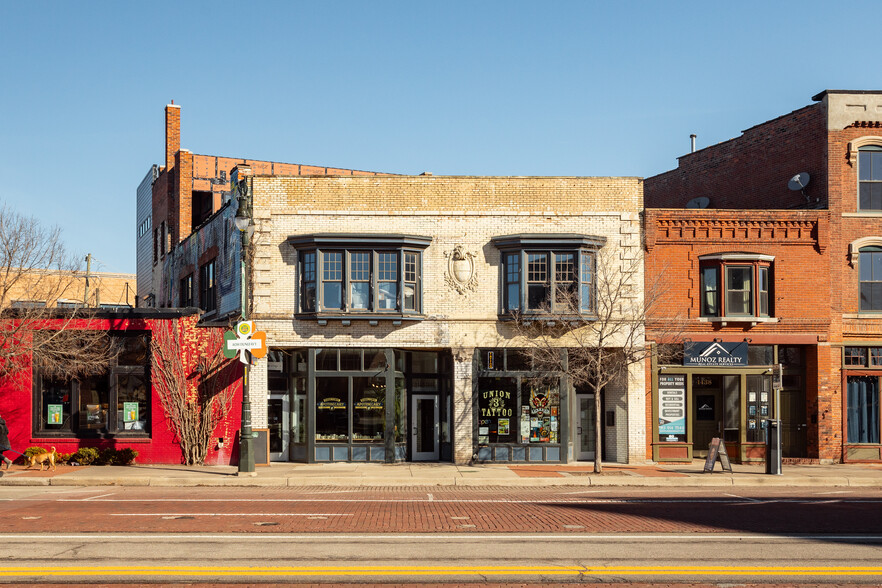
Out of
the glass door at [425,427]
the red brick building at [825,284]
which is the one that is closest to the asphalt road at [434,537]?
the glass door at [425,427]

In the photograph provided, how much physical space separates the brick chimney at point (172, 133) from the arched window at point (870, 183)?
2992 cm

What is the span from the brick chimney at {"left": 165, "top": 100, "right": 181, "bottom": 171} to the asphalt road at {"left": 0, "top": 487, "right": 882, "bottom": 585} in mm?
26042

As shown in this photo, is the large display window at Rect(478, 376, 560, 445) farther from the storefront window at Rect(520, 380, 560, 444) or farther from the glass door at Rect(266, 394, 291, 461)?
the glass door at Rect(266, 394, 291, 461)

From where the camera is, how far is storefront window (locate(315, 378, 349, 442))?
2719 centimetres

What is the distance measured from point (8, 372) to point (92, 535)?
13887 mm

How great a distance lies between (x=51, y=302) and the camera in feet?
82.8

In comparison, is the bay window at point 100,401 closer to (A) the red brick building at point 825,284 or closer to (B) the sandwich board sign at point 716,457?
(A) the red brick building at point 825,284

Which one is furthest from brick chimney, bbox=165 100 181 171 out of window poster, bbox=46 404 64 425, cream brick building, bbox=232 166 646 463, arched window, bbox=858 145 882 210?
arched window, bbox=858 145 882 210

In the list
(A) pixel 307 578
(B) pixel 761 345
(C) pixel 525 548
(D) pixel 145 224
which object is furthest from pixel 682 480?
(D) pixel 145 224

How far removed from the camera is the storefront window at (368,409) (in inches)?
1073

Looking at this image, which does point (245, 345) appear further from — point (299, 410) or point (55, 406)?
point (55, 406)

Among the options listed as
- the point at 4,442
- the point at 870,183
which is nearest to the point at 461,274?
the point at 4,442

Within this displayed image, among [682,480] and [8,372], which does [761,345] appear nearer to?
[682,480]

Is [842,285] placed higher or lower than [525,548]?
higher
